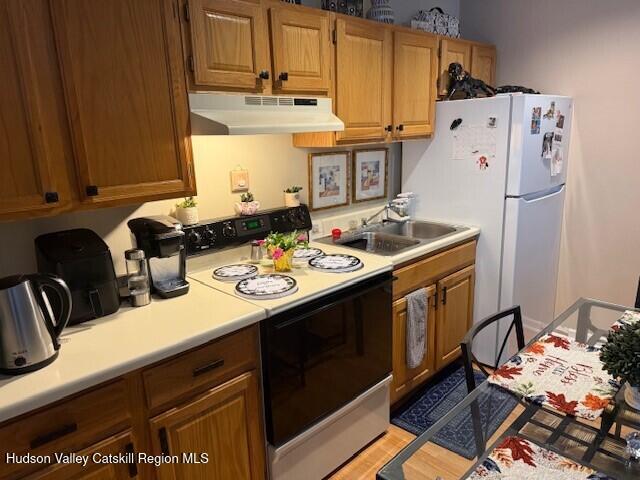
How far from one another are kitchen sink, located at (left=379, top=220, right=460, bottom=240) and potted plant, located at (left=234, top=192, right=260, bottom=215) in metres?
0.98

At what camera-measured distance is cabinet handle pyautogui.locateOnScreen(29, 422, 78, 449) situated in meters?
1.17

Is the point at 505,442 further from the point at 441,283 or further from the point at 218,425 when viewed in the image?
the point at 441,283

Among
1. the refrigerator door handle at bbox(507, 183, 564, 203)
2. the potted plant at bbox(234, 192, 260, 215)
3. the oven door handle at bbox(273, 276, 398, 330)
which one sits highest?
the potted plant at bbox(234, 192, 260, 215)

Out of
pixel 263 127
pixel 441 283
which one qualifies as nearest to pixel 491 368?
pixel 441 283

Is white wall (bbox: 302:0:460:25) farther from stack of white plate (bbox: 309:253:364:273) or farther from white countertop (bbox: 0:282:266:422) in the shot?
white countertop (bbox: 0:282:266:422)

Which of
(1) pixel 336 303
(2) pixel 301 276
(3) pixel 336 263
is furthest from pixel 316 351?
(3) pixel 336 263

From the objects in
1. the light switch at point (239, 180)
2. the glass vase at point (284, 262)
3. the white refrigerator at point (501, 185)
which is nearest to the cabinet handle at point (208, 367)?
the glass vase at point (284, 262)

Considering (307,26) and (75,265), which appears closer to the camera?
(75,265)

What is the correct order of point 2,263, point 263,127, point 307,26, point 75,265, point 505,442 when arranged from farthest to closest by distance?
point 307,26 → point 263,127 → point 2,263 → point 75,265 → point 505,442

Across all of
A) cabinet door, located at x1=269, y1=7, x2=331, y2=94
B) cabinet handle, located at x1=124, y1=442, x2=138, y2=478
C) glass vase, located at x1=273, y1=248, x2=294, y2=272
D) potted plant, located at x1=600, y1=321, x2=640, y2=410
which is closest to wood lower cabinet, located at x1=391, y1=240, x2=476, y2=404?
glass vase, located at x1=273, y1=248, x2=294, y2=272

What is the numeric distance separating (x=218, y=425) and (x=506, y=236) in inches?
76.4

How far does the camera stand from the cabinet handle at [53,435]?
3.83 feet

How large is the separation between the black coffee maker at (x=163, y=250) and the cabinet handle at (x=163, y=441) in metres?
0.51

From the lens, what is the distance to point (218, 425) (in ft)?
5.16
